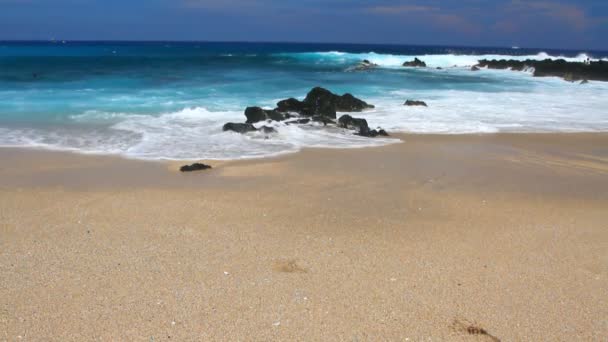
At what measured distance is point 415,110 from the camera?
17.0 meters

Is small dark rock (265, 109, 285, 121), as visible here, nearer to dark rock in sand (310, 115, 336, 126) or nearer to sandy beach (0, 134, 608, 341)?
dark rock in sand (310, 115, 336, 126)

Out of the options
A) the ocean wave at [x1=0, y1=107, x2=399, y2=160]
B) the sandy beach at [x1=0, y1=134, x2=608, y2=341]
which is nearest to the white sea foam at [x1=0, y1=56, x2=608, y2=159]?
the ocean wave at [x1=0, y1=107, x2=399, y2=160]

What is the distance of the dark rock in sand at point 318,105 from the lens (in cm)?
1466

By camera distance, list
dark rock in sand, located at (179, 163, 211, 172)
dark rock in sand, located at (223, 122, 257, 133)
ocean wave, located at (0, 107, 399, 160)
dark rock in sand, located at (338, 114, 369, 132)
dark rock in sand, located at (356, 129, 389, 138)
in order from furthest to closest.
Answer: dark rock in sand, located at (338, 114, 369, 132), dark rock in sand, located at (223, 122, 257, 133), dark rock in sand, located at (356, 129, 389, 138), ocean wave, located at (0, 107, 399, 160), dark rock in sand, located at (179, 163, 211, 172)

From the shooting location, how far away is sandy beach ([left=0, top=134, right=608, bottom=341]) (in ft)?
12.3

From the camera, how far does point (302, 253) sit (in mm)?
4953

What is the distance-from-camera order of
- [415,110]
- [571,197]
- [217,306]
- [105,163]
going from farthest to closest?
[415,110], [105,163], [571,197], [217,306]

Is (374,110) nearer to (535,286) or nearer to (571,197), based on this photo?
(571,197)

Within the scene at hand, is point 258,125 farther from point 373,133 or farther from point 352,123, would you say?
point 373,133

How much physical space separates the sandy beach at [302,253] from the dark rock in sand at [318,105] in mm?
6249

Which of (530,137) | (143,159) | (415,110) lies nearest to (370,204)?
(143,159)

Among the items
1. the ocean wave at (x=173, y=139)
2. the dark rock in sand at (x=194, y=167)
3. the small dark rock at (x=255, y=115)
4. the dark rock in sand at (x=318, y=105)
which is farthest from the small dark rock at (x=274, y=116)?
the dark rock in sand at (x=194, y=167)

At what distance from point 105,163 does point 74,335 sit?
5.74 metres

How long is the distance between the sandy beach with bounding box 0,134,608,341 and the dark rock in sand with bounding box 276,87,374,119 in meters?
6.25
